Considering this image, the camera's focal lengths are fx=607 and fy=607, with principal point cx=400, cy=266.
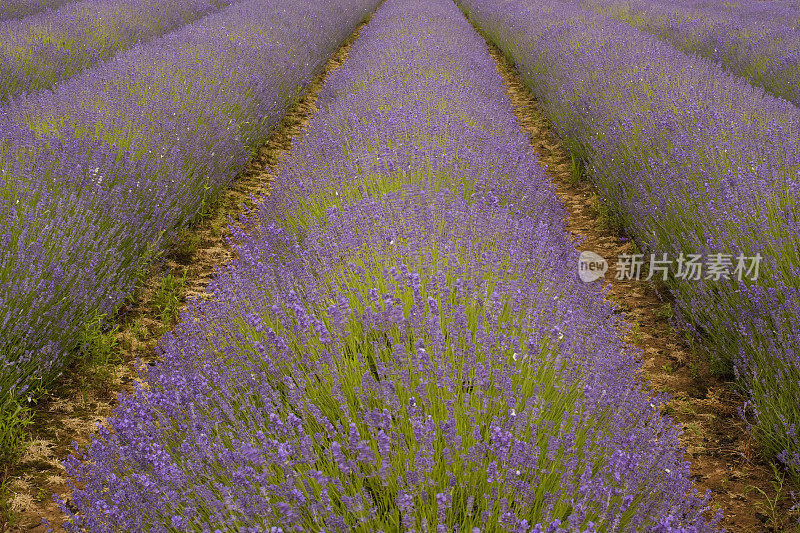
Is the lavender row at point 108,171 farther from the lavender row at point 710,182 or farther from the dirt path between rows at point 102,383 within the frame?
the lavender row at point 710,182

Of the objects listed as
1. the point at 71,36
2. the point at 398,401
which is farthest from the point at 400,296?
the point at 71,36

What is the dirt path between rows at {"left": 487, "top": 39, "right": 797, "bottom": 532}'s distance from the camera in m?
2.09

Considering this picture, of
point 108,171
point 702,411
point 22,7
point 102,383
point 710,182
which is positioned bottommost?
point 702,411

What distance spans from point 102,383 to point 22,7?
7091 millimetres

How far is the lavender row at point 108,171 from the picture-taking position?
2551 millimetres

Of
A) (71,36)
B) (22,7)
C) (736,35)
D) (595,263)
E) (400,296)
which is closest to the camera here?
(400,296)

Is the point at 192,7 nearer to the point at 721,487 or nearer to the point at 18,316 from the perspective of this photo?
the point at 18,316

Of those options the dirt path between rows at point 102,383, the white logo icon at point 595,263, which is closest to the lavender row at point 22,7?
the dirt path between rows at point 102,383

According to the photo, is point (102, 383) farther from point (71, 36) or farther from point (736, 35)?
point (736, 35)

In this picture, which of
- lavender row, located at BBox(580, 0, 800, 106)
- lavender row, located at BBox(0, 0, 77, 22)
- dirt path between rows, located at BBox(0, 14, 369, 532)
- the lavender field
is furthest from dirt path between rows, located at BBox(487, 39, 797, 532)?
lavender row, located at BBox(0, 0, 77, 22)

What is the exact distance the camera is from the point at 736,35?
6.51m

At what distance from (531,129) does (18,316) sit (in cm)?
538

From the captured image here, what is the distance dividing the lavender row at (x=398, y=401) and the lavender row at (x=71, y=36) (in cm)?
354

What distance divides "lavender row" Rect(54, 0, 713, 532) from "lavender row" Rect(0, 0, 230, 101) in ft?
11.6
